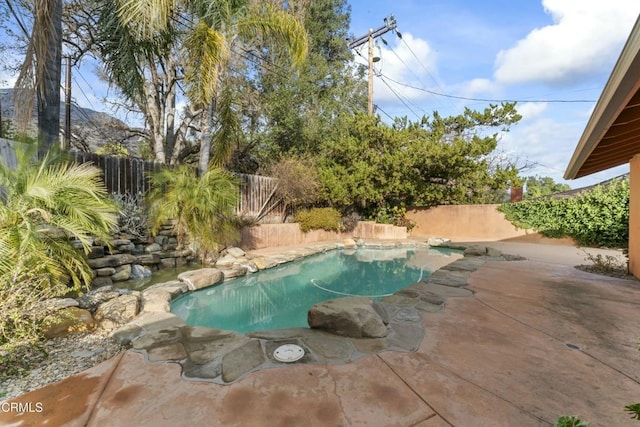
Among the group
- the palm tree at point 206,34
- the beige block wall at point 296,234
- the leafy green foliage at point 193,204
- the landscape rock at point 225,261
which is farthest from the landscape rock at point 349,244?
the palm tree at point 206,34

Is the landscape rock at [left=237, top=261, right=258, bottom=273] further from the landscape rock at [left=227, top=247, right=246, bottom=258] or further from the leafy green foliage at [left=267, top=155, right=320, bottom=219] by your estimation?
the leafy green foliage at [left=267, top=155, right=320, bottom=219]

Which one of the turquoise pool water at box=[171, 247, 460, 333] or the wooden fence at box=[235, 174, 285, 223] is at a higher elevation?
the wooden fence at box=[235, 174, 285, 223]

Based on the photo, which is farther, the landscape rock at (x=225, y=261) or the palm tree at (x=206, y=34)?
the landscape rock at (x=225, y=261)

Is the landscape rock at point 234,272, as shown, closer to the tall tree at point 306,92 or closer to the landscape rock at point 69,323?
the landscape rock at point 69,323

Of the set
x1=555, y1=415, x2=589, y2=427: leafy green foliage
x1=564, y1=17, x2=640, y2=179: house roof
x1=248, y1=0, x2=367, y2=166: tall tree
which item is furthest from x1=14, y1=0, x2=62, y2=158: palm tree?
x1=248, y1=0, x2=367, y2=166: tall tree

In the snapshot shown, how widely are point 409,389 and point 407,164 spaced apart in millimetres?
9651

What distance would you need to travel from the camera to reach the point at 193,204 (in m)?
5.74

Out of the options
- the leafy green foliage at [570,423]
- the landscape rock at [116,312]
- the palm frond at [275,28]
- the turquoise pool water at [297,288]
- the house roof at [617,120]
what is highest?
the palm frond at [275,28]

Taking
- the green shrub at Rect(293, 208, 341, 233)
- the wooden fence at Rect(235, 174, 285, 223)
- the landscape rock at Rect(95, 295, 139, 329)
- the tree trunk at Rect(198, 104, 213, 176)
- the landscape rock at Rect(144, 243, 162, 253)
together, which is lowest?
the landscape rock at Rect(95, 295, 139, 329)

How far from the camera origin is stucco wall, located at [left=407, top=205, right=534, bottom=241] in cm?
1114

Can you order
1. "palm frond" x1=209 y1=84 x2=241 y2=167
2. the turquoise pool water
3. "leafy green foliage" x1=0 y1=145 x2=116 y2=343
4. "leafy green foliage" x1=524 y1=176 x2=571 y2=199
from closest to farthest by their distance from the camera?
"leafy green foliage" x1=0 y1=145 x2=116 y2=343
the turquoise pool water
"palm frond" x1=209 y1=84 x2=241 y2=167
"leafy green foliage" x1=524 y1=176 x2=571 y2=199

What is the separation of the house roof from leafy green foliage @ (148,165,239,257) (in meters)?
5.62

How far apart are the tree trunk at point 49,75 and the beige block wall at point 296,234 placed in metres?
4.68

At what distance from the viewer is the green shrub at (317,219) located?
33.7ft
